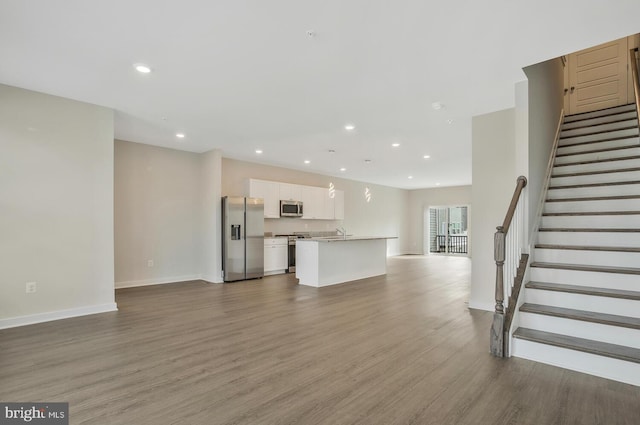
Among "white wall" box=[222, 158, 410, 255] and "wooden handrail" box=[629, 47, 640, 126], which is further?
"white wall" box=[222, 158, 410, 255]

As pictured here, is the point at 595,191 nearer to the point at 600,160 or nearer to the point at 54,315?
the point at 600,160

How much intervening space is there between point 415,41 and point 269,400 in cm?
306

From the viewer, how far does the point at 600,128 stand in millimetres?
5203

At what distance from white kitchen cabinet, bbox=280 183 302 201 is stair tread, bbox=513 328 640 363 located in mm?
6299

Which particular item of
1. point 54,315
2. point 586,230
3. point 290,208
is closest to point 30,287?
point 54,315

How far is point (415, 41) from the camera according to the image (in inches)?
110

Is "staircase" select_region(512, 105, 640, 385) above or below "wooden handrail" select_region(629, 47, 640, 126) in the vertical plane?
below

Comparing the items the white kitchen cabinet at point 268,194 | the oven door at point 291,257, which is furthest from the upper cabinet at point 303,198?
the oven door at point 291,257

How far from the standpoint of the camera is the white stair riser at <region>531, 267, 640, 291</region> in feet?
9.67

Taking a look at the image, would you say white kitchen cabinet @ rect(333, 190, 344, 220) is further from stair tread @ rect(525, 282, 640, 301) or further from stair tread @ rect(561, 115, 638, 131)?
stair tread @ rect(525, 282, 640, 301)

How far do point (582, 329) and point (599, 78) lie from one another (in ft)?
19.2

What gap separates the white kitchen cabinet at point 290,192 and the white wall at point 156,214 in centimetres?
212

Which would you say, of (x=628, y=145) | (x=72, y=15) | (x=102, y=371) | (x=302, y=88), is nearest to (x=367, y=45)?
(x=302, y=88)

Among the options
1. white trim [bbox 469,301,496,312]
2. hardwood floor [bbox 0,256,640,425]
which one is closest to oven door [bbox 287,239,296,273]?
hardwood floor [bbox 0,256,640,425]
